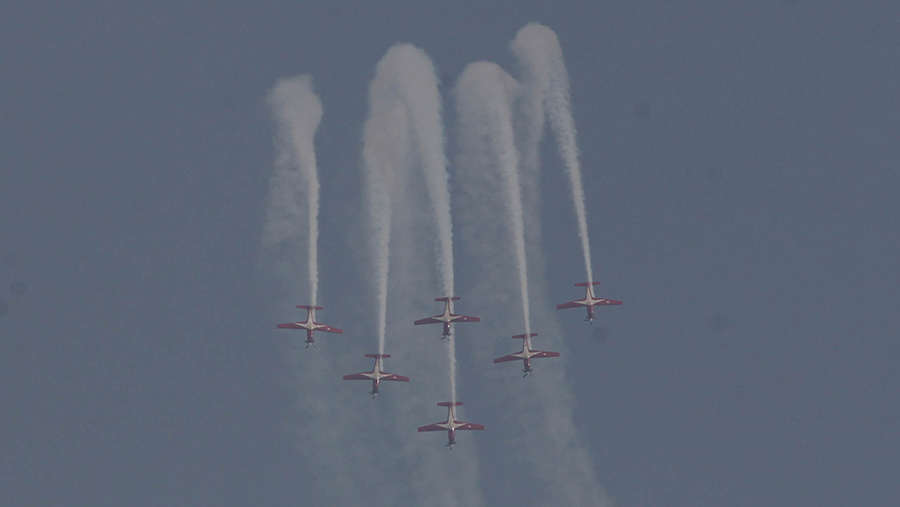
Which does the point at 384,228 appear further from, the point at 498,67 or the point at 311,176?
the point at 498,67

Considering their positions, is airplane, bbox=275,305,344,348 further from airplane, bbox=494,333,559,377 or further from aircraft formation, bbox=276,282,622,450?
airplane, bbox=494,333,559,377

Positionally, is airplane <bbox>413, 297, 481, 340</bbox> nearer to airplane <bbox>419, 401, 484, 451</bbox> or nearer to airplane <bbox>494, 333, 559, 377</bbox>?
airplane <bbox>494, 333, 559, 377</bbox>

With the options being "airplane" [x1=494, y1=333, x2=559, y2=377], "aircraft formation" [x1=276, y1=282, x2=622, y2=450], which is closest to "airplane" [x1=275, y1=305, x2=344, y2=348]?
"aircraft formation" [x1=276, y1=282, x2=622, y2=450]

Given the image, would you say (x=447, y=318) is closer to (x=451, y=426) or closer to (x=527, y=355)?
(x=527, y=355)

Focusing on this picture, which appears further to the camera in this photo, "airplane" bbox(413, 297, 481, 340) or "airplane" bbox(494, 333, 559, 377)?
"airplane" bbox(494, 333, 559, 377)

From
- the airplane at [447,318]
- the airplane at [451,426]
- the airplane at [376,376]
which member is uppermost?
the airplane at [447,318]

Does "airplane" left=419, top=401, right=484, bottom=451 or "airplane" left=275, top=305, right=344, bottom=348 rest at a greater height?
"airplane" left=275, top=305, right=344, bottom=348

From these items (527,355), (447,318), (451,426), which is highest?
(447,318)

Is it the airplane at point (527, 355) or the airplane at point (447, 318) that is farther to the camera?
the airplane at point (527, 355)

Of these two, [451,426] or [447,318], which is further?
[451,426]

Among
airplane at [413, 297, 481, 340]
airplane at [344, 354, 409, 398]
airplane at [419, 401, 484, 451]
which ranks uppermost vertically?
airplane at [413, 297, 481, 340]

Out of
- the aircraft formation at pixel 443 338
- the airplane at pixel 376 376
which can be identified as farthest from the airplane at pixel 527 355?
the airplane at pixel 376 376

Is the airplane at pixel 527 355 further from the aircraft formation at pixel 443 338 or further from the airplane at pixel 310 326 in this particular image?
the airplane at pixel 310 326

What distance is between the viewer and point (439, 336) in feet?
302
